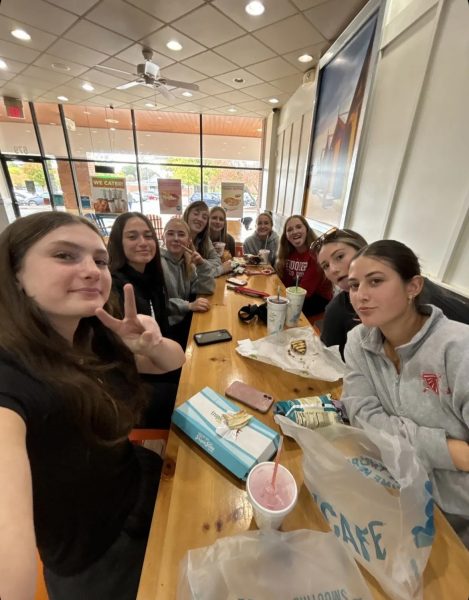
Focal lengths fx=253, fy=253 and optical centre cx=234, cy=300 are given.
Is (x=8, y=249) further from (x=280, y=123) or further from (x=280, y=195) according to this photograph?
(x=280, y=123)

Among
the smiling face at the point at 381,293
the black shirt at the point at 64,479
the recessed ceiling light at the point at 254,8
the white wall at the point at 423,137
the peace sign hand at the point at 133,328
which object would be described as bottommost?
the black shirt at the point at 64,479

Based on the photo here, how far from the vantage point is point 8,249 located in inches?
25.1

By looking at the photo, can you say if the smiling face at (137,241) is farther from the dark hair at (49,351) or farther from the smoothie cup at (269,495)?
the smoothie cup at (269,495)

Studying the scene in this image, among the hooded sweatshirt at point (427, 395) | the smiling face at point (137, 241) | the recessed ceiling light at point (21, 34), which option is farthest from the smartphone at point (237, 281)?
the recessed ceiling light at point (21, 34)

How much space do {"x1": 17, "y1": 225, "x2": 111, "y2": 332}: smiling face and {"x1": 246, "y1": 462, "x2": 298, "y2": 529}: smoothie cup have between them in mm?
561

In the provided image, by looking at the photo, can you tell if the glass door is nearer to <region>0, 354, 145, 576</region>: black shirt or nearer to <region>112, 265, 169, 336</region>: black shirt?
<region>112, 265, 169, 336</region>: black shirt

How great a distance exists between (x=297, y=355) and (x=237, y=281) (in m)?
1.13

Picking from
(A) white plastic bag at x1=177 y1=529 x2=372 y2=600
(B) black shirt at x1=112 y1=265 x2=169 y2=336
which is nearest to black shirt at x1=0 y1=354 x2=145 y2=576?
(A) white plastic bag at x1=177 y1=529 x2=372 y2=600

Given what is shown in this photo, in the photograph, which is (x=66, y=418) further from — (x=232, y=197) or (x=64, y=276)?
(x=232, y=197)

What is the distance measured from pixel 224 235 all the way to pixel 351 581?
11.2 ft

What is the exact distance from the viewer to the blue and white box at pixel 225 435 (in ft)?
2.02

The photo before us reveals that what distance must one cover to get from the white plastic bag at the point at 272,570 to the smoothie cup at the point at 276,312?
0.79 meters

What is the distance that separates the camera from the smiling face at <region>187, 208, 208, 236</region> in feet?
8.79

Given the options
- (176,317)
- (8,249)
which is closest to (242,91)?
(176,317)
